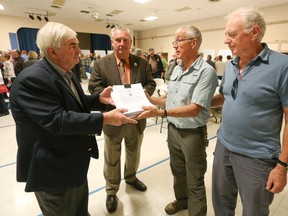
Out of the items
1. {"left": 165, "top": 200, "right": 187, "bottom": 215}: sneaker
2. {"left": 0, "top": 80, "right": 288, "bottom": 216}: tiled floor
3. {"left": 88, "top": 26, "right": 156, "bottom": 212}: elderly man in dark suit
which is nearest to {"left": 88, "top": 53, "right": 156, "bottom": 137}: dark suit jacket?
{"left": 88, "top": 26, "right": 156, "bottom": 212}: elderly man in dark suit

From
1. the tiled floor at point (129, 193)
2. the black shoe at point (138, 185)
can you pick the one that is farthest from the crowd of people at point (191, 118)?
the black shoe at point (138, 185)

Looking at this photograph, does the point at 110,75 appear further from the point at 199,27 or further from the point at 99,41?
the point at 99,41

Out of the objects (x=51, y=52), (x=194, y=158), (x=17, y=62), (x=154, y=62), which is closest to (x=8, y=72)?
(x=17, y=62)

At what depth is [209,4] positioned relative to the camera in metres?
7.15

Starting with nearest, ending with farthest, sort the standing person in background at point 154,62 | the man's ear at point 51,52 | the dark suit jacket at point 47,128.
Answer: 1. the dark suit jacket at point 47,128
2. the man's ear at point 51,52
3. the standing person in background at point 154,62

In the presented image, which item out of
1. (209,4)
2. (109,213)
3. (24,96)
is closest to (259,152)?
(24,96)

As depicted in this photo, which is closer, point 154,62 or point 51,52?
point 51,52

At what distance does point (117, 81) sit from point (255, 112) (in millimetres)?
1155

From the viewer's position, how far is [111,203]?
190cm

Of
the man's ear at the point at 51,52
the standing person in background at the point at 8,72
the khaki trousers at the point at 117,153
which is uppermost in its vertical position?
the man's ear at the point at 51,52

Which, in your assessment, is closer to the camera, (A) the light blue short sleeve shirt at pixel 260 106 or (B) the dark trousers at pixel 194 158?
(A) the light blue short sleeve shirt at pixel 260 106

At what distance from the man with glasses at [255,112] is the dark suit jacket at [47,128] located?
2.82ft

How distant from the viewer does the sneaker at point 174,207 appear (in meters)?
1.85

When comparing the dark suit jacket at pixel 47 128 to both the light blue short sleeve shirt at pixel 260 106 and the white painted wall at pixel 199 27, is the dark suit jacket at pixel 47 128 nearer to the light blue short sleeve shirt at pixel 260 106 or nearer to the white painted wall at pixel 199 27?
the light blue short sleeve shirt at pixel 260 106
